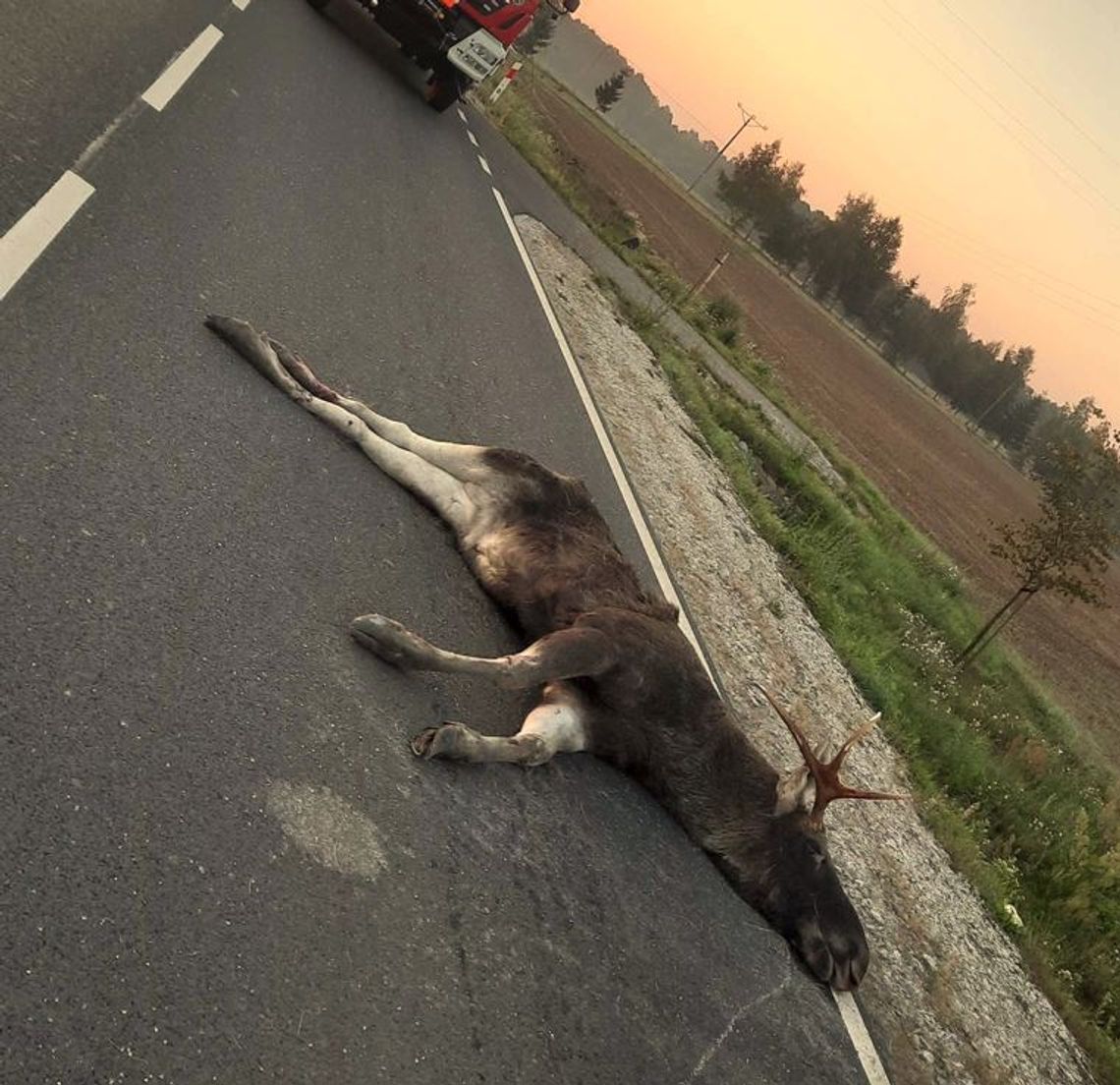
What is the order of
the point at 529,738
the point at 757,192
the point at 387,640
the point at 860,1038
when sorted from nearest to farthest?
1. the point at 387,640
2. the point at 529,738
3. the point at 860,1038
4. the point at 757,192

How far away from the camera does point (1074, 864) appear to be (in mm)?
11250

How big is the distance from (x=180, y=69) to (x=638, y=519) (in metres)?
5.28

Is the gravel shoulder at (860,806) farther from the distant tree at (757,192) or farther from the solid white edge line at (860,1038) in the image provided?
the distant tree at (757,192)

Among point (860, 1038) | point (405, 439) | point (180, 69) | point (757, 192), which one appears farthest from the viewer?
point (757, 192)

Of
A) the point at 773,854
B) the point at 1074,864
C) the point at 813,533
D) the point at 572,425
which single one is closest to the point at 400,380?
the point at 572,425

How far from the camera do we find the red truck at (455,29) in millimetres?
14859

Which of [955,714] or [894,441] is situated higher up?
[894,441]

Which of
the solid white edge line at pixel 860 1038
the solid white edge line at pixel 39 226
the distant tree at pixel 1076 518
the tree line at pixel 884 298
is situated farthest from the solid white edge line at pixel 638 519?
the tree line at pixel 884 298

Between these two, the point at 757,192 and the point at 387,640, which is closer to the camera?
the point at 387,640

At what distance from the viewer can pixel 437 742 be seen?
13.6 feet

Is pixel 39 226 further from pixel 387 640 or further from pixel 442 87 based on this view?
pixel 442 87

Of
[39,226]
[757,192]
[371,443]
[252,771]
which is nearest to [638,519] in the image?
[371,443]

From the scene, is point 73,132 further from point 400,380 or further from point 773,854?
point 773,854

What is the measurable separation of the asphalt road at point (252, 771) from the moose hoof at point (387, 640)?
0.07m
